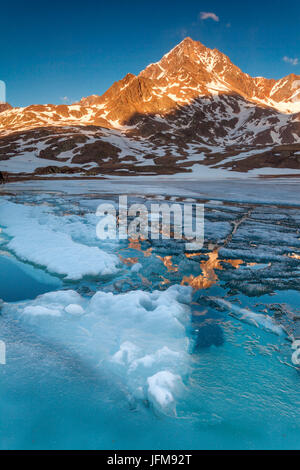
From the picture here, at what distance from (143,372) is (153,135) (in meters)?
127

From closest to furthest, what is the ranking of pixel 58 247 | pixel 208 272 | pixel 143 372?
pixel 143 372, pixel 208 272, pixel 58 247

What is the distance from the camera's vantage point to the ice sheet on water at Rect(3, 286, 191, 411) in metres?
3.90

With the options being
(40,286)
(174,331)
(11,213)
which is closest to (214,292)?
(174,331)

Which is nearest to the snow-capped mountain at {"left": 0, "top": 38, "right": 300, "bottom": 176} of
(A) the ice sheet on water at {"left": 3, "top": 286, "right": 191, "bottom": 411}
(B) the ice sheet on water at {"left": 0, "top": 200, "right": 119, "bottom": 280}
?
(B) the ice sheet on water at {"left": 0, "top": 200, "right": 119, "bottom": 280}

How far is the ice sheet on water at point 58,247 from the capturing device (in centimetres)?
791

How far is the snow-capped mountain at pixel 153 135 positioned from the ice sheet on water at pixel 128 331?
54.8 metres

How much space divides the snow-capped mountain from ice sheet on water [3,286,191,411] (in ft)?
180

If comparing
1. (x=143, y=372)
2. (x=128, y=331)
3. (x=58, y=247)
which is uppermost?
(x=58, y=247)

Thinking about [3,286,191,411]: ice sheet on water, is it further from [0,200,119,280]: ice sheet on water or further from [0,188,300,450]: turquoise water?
[0,200,119,280]: ice sheet on water

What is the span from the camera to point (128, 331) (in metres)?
5.06

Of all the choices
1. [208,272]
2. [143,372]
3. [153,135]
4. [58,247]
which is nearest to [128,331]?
[143,372]

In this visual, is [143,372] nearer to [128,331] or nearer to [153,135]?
[128,331]

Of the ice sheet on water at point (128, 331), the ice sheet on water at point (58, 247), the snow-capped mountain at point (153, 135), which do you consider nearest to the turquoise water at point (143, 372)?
the ice sheet on water at point (128, 331)

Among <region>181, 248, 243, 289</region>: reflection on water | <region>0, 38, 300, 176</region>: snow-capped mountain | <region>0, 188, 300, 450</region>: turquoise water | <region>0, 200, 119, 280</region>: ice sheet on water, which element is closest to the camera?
<region>0, 188, 300, 450</region>: turquoise water
